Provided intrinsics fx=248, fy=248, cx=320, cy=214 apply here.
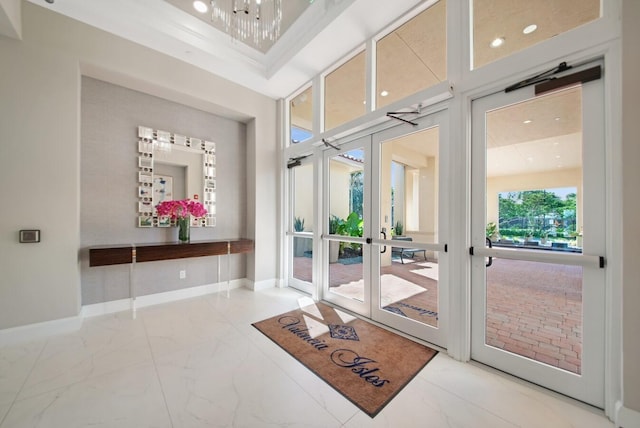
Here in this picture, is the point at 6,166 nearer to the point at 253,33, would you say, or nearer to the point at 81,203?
the point at 81,203

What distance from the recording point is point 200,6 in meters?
3.13

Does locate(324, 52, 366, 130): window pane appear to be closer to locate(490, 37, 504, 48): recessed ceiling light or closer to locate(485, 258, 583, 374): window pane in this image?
locate(490, 37, 504, 48): recessed ceiling light

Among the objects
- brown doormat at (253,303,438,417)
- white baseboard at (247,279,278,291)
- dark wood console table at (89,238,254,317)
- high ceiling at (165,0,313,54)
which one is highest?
high ceiling at (165,0,313,54)

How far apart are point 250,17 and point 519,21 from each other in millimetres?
2798

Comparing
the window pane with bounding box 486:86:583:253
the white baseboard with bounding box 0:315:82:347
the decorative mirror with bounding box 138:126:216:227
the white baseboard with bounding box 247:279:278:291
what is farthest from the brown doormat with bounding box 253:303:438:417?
the decorative mirror with bounding box 138:126:216:227

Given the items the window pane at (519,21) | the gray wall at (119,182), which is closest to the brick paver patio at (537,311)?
the window pane at (519,21)

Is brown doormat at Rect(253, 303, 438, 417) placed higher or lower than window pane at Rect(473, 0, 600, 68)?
lower

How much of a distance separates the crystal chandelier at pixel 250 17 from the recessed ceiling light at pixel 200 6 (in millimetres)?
170

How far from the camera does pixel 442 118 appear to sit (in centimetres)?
252

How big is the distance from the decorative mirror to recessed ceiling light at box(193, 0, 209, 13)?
5.60 ft

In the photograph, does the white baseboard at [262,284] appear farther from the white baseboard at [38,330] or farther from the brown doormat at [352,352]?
the white baseboard at [38,330]

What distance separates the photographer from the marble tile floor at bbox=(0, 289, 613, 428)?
5.28ft

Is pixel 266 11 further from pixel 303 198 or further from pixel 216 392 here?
pixel 216 392

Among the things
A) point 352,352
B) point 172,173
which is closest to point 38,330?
point 172,173
